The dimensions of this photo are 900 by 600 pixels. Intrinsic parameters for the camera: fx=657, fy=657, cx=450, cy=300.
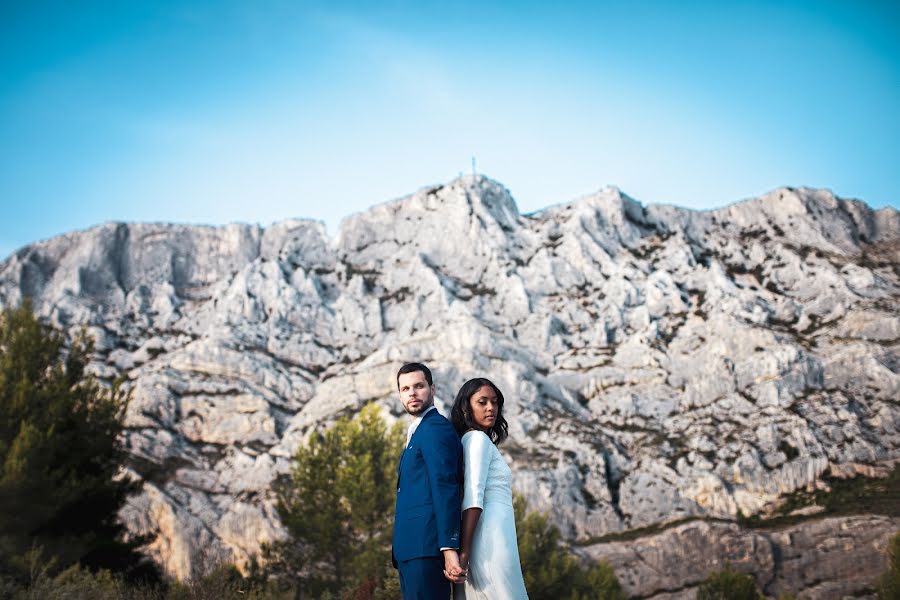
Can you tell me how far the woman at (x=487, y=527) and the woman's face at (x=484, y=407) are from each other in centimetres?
5

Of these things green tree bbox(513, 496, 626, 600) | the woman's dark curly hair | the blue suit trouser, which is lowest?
green tree bbox(513, 496, 626, 600)

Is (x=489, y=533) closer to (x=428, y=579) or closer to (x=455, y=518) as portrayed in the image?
(x=455, y=518)

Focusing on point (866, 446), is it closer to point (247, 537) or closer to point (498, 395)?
point (247, 537)

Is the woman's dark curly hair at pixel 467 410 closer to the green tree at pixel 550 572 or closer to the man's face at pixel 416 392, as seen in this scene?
the man's face at pixel 416 392

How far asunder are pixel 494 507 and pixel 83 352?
22542mm

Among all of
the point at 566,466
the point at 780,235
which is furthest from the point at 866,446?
the point at 780,235

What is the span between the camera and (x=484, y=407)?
6.02 m

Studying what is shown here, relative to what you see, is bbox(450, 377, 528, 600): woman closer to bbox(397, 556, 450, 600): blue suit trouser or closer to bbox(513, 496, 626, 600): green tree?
bbox(397, 556, 450, 600): blue suit trouser

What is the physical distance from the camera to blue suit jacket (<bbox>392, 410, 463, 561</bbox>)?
5340 mm

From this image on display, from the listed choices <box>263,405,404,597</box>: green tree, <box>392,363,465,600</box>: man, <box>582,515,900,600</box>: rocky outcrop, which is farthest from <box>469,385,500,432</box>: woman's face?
<box>582,515,900,600</box>: rocky outcrop

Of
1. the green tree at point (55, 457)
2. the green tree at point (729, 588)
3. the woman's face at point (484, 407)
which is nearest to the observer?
the woman's face at point (484, 407)

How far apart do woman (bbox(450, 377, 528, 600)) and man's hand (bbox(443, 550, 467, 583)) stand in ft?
0.45

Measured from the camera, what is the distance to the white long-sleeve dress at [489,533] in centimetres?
546

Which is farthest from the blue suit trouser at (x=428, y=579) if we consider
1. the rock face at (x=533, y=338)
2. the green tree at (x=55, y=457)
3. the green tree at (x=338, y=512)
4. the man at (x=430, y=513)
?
the rock face at (x=533, y=338)
